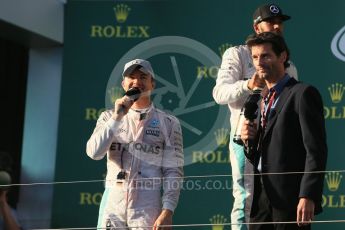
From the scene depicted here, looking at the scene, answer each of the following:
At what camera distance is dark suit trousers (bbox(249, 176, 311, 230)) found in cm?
267

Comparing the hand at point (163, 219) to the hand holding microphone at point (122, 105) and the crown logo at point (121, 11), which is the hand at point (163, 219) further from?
the crown logo at point (121, 11)

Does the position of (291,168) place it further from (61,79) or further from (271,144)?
(61,79)

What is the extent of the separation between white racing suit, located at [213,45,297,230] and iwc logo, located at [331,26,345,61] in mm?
1806

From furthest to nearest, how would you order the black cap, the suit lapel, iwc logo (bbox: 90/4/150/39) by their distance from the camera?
1. iwc logo (bbox: 90/4/150/39)
2. the black cap
3. the suit lapel

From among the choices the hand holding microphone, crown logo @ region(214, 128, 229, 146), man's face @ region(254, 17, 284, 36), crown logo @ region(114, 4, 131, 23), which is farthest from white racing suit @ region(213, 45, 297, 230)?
crown logo @ region(114, 4, 131, 23)

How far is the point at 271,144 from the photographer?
275cm

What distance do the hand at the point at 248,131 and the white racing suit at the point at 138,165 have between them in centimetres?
42

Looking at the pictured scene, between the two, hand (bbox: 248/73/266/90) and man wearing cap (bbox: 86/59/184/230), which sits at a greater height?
hand (bbox: 248/73/266/90)

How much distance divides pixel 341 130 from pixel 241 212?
2016 millimetres

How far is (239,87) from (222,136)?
2.08 meters

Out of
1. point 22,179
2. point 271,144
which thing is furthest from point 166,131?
point 22,179

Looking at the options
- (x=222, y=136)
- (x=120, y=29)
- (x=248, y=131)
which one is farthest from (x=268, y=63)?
(x=120, y=29)

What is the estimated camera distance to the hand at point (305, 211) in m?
2.58

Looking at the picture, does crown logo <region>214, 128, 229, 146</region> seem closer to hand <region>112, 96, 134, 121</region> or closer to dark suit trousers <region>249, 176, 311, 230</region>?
hand <region>112, 96, 134, 121</region>
